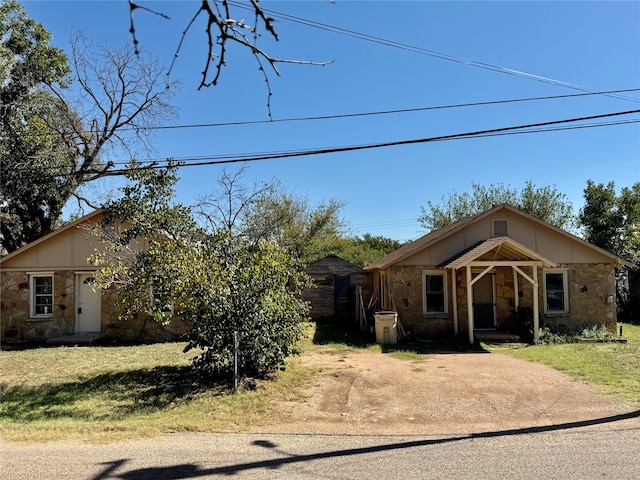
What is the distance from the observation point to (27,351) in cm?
1375

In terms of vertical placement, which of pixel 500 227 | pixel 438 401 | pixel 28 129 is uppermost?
pixel 28 129

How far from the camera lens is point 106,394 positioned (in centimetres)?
834

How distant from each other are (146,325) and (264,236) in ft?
21.6

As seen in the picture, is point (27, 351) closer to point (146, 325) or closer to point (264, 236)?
point (146, 325)

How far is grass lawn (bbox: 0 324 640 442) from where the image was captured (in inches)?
255

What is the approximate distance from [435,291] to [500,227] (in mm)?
3193

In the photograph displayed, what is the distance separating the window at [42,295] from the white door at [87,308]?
3.22 ft

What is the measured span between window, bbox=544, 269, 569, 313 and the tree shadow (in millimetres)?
12206

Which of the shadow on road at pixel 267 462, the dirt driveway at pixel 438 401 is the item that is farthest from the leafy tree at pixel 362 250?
the shadow on road at pixel 267 462

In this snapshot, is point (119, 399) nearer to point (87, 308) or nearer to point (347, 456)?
point (347, 456)

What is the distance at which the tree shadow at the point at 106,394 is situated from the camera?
7312 mm

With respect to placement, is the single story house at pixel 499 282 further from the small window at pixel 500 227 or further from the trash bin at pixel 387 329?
the trash bin at pixel 387 329

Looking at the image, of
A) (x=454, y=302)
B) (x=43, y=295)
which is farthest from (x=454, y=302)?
(x=43, y=295)

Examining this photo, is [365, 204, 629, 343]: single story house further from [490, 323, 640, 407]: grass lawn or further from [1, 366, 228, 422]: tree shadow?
[1, 366, 228, 422]: tree shadow
